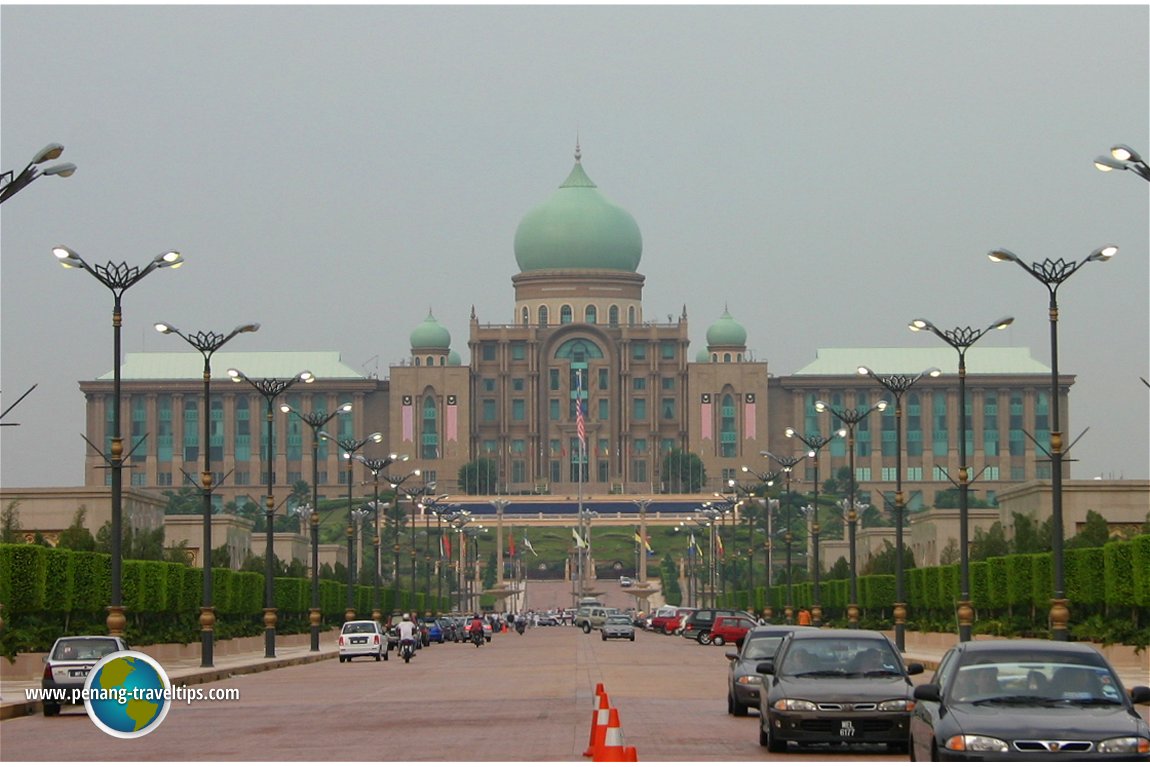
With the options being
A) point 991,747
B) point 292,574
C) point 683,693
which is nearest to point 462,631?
point 292,574

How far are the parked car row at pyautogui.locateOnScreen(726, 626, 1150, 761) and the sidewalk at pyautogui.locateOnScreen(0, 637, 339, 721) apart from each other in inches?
562

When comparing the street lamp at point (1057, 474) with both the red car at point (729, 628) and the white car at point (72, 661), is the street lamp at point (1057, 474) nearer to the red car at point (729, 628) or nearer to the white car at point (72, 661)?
the white car at point (72, 661)

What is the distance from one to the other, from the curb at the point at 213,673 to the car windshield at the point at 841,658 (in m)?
13.8

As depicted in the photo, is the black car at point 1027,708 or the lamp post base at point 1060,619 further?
the lamp post base at point 1060,619

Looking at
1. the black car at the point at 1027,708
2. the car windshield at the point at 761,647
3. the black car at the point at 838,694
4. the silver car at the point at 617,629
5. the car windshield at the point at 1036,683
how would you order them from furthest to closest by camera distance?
the silver car at the point at 617,629 → the car windshield at the point at 761,647 → the black car at the point at 838,694 → the car windshield at the point at 1036,683 → the black car at the point at 1027,708

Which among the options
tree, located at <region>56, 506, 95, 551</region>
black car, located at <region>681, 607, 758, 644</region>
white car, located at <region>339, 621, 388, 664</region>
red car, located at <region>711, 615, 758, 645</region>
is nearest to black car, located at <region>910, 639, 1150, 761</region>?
tree, located at <region>56, 506, 95, 551</region>

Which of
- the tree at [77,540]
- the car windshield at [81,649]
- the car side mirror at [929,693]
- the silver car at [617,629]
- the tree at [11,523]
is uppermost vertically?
the tree at [11,523]

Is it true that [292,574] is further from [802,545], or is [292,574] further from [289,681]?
[802,545]

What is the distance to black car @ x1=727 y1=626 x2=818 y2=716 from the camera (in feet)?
108

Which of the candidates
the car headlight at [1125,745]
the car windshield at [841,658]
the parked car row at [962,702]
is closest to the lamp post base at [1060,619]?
the car windshield at [841,658]

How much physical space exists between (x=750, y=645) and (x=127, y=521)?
182ft

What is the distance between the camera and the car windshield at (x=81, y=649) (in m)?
A: 36.9

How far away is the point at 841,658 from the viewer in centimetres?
2694

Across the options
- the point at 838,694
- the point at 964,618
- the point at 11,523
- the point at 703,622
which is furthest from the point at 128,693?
the point at 703,622
